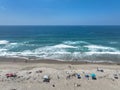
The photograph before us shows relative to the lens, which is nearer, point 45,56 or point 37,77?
point 37,77

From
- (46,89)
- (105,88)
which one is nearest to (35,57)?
(46,89)

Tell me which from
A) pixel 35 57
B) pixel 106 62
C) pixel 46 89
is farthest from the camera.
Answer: pixel 35 57

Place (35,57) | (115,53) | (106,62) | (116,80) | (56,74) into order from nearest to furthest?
(116,80) → (56,74) → (106,62) → (35,57) → (115,53)

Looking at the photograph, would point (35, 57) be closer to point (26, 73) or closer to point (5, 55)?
point (5, 55)

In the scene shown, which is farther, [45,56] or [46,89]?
[45,56]

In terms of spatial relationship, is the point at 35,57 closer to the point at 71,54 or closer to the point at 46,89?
the point at 71,54

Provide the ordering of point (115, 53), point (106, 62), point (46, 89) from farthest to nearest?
1. point (115, 53)
2. point (106, 62)
3. point (46, 89)

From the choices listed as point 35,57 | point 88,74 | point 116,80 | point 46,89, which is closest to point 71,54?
point 35,57

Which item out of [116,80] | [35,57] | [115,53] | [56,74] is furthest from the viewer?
[115,53]

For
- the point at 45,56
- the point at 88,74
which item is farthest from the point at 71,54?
the point at 88,74
